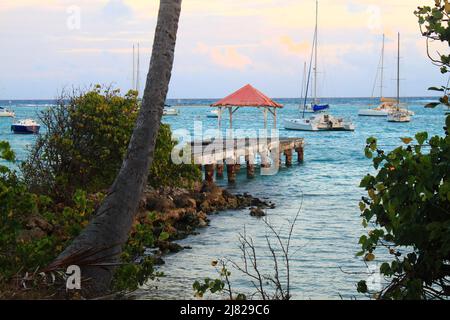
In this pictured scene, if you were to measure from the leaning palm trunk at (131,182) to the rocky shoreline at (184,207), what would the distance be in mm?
8620

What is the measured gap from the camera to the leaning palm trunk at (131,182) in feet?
29.1

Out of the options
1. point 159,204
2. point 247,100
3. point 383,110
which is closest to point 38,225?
point 159,204

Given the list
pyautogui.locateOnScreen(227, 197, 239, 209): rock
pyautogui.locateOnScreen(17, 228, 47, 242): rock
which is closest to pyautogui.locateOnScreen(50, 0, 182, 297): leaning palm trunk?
pyautogui.locateOnScreen(17, 228, 47, 242): rock

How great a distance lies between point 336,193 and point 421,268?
1174 inches

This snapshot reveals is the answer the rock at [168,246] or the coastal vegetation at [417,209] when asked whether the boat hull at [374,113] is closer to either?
the rock at [168,246]

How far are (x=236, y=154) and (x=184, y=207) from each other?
11938mm

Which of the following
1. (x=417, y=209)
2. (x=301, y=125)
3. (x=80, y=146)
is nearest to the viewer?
(x=417, y=209)

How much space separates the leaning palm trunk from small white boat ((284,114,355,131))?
76.8m

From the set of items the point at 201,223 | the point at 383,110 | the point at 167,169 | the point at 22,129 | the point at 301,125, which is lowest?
the point at 22,129

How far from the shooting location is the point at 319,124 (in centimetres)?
8650

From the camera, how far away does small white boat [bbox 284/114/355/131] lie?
85.7 metres
